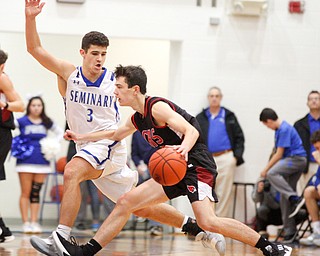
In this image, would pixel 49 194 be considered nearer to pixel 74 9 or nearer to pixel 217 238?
pixel 74 9

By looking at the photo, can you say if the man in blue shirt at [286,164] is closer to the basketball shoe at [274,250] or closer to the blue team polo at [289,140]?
the blue team polo at [289,140]

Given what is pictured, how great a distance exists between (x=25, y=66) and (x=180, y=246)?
5488 millimetres

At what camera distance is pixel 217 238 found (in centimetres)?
594

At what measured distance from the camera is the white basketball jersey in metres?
6.18

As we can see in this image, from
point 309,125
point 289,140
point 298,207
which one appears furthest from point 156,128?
point 309,125

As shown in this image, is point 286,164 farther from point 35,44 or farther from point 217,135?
point 35,44

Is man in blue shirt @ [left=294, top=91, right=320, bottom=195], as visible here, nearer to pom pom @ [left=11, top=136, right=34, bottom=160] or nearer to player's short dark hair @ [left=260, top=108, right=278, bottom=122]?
player's short dark hair @ [left=260, top=108, right=278, bottom=122]

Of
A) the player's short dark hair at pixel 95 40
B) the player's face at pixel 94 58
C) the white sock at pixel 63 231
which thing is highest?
the player's short dark hair at pixel 95 40

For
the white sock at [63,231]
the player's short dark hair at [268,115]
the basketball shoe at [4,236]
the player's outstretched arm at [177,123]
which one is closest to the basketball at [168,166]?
the player's outstretched arm at [177,123]

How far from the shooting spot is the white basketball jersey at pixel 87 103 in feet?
20.3

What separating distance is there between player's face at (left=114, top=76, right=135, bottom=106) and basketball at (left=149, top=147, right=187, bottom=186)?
1.86ft

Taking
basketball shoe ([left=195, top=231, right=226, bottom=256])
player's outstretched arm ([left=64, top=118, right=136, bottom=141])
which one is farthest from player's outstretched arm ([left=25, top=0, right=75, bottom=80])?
basketball shoe ([left=195, top=231, right=226, bottom=256])

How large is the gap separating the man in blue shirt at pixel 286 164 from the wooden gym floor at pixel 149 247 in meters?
Result: 0.83

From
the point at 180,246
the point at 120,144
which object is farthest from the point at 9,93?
the point at 180,246
